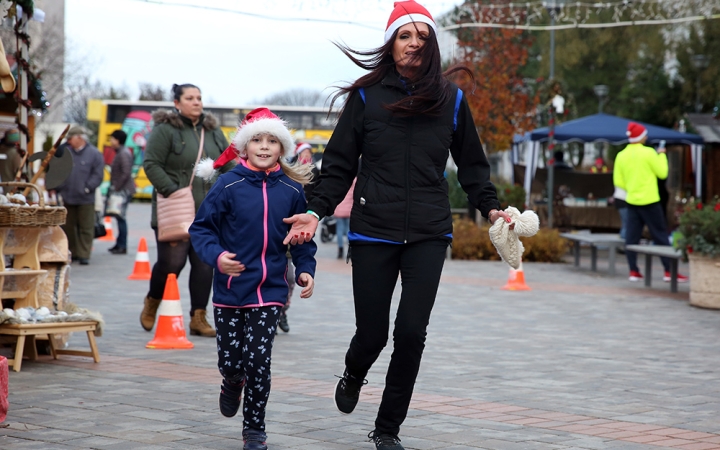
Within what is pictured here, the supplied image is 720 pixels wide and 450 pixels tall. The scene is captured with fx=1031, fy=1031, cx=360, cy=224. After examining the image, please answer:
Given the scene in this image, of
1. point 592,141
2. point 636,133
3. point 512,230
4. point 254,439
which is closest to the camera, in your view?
point 254,439

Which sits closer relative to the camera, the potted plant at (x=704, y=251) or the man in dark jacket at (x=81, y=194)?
the potted plant at (x=704, y=251)

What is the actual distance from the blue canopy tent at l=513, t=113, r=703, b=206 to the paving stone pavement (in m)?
10.5

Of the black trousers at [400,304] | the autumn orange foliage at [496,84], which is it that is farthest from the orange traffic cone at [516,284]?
the autumn orange foliage at [496,84]

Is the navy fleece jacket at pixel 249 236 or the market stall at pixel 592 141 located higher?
the market stall at pixel 592 141

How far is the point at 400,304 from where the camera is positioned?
Answer: 4492 mm

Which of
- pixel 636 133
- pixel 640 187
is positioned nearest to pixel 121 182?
pixel 636 133

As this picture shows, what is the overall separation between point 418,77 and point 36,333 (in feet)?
10.8

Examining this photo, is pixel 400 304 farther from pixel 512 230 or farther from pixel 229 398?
pixel 229 398

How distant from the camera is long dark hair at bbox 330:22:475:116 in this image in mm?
4426

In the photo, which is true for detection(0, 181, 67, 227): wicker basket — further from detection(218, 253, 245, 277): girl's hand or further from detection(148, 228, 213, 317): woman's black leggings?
detection(218, 253, 245, 277): girl's hand

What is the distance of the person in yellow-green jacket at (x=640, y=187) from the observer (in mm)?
13938

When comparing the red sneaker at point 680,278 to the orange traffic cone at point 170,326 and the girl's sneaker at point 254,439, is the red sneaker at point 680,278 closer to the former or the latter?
the orange traffic cone at point 170,326

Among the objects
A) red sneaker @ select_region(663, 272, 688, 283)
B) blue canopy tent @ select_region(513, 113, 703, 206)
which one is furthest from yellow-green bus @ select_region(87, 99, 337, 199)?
red sneaker @ select_region(663, 272, 688, 283)

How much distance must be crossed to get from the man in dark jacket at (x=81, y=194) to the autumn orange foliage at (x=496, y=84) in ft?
34.7
